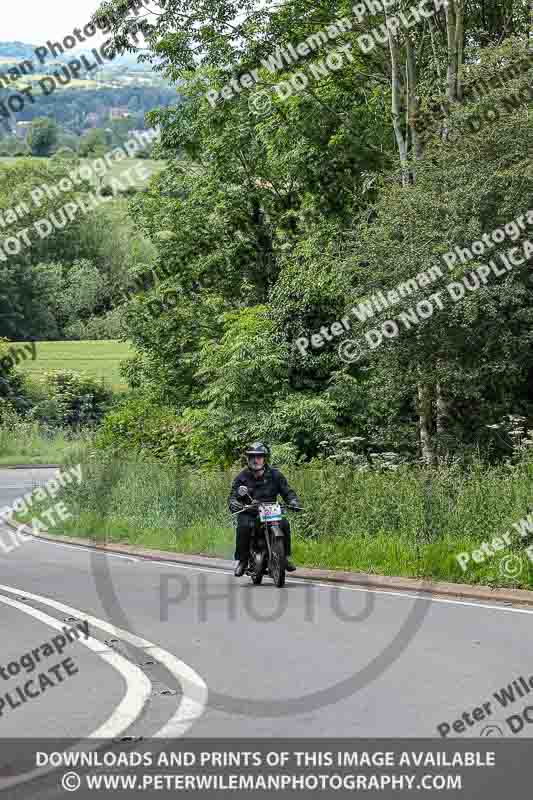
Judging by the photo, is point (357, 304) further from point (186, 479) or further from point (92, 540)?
point (92, 540)

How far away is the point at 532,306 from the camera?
2630 centimetres

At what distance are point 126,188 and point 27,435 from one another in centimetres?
6550

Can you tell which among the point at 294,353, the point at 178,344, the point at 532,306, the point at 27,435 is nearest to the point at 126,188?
the point at 27,435

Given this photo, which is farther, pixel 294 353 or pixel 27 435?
pixel 27 435

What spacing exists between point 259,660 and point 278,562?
5.86m

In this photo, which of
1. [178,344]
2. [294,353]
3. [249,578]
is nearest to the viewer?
[249,578]

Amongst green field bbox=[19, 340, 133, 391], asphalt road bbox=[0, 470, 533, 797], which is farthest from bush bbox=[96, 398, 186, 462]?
green field bbox=[19, 340, 133, 391]
